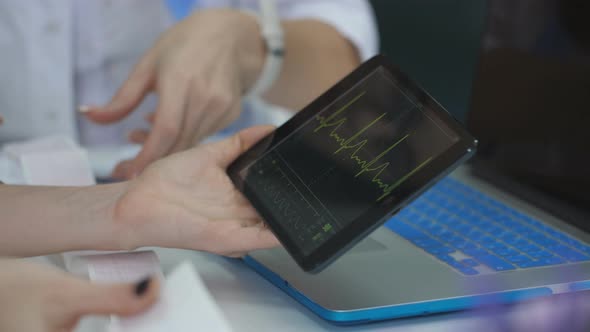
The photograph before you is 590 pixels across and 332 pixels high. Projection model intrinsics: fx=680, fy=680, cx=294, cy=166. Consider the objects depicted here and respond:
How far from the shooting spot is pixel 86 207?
0.49m

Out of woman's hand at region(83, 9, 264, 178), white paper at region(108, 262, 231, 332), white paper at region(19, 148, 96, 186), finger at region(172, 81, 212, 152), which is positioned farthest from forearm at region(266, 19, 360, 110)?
white paper at region(108, 262, 231, 332)

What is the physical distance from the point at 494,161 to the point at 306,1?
403mm

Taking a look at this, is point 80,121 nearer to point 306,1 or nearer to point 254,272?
point 306,1

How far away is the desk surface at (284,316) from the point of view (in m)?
0.43

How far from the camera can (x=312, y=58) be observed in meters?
Answer: 0.94

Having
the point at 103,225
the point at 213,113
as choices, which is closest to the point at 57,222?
the point at 103,225

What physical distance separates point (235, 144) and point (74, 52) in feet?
1.40

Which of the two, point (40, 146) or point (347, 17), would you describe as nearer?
point (40, 146)

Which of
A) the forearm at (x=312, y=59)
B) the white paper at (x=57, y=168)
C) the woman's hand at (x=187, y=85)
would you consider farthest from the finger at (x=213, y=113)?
the forearm at (x=312, y=59)

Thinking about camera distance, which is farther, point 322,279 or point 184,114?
point 184,114

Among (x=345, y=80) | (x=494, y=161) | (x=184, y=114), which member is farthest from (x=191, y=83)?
(x=494, y=161)

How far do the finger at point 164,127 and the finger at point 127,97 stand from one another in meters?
0.05

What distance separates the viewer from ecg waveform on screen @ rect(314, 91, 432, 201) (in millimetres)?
430

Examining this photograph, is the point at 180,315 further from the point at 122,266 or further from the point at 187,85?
the point at 187,85
